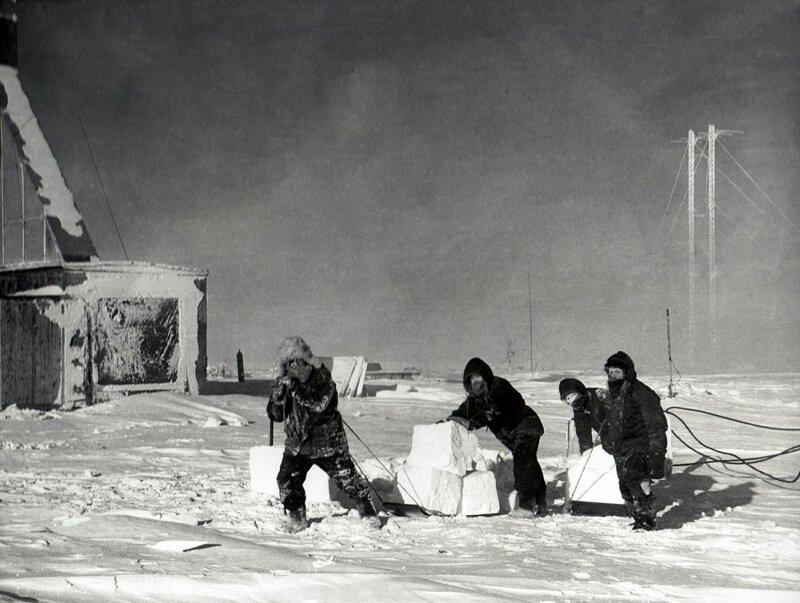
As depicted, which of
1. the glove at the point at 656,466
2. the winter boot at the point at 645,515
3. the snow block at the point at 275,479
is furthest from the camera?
the snow block at the point at 275,479

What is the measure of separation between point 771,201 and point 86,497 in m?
6.26

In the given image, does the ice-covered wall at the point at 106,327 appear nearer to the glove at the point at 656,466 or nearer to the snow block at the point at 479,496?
the snow block at the point at 479,496

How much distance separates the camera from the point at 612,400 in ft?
20.0

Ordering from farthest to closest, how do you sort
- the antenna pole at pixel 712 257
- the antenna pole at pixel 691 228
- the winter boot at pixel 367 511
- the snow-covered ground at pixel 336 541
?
1. the antenna pole at pixel 691 228
2. the antenna pole at pixel 712 257
3. the winter boot at pixel 367 511
4. the snow-covered ground at pixel 336 541

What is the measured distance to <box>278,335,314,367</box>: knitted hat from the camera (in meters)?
5.66

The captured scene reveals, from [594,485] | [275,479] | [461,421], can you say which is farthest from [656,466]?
[275,479]

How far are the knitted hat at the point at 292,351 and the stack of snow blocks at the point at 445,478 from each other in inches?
56.4

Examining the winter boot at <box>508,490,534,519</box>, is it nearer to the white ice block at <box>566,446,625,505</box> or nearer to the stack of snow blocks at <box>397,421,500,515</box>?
the stack of snow blocks at <box>397,421,500,515</box>

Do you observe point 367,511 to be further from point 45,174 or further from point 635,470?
point 45,174

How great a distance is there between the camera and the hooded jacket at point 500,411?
646 centimetres

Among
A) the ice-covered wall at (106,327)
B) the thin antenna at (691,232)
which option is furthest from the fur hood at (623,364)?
the ice-covered wall at (106,327)

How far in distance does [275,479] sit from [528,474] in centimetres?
212

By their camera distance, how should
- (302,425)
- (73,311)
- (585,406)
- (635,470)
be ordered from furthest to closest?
(73,311) < (585,406) < (635,470) < (302,425)

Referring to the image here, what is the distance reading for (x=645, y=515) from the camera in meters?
5.91
